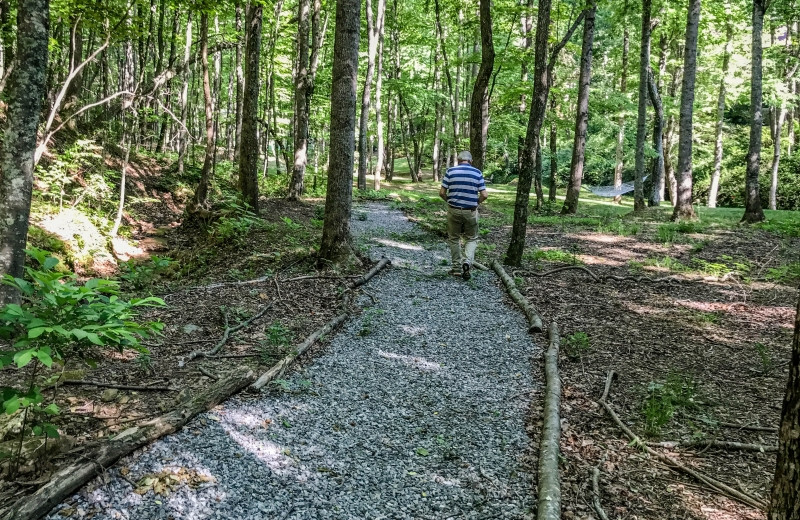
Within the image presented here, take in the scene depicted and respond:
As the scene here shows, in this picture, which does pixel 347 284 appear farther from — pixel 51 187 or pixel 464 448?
pixel 51 187

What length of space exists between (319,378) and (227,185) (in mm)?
13651

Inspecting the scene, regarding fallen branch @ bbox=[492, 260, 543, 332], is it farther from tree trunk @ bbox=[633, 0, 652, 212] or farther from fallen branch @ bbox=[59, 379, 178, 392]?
tree trunk @ bbox=[633, 0, 652, 212]

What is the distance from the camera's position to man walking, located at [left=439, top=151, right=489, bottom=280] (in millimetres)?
8852

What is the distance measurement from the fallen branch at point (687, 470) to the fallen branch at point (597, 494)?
0.51m

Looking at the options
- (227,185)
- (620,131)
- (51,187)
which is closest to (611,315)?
(51,187)

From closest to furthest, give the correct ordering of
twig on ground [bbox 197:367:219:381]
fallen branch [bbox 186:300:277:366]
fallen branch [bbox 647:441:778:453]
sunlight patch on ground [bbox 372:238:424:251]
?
fallen branch [bbox 647:441:778:453]
twig on ground [bbox 197:367:219:381]
fallen branch [bbox 186:300:277:366]
sunlight patch on ground [bbox 372:238:424:251]

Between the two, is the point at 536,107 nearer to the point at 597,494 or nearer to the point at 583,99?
the point at 597,494

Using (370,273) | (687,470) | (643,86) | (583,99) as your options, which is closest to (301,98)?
(583,99)

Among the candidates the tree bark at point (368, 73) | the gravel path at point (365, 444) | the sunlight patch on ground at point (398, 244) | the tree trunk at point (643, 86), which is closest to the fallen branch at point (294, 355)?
the gravel path at point (365, 444)

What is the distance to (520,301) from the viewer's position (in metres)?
7.64

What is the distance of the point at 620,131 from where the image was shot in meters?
24.8

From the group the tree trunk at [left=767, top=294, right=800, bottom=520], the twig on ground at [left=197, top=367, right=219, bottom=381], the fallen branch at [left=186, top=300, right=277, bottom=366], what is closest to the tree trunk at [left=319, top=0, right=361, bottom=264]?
the fallen branch at [left=186, top=300, right=277, bottom=366]

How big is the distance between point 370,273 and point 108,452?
5.75m

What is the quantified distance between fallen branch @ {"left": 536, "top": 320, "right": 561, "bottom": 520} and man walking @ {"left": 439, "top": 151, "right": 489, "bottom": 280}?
378 cm
